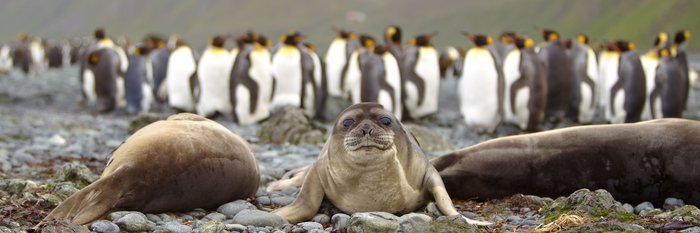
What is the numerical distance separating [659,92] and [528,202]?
12748 millimetres

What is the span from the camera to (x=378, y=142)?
5383 millimetres

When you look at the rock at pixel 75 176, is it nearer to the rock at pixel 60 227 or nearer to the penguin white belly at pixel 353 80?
the rock at pixel 60 227

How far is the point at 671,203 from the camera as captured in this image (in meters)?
6.38

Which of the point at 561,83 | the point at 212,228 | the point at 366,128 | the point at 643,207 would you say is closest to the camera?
the point at 212,228

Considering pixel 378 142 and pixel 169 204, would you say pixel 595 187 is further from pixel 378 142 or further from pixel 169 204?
pixel 169 204

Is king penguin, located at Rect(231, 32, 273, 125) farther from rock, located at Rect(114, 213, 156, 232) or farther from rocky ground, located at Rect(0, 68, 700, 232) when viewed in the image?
rock, located at Rect(114, 213, 156, 232)

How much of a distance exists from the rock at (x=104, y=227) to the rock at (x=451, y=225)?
1.80 meters

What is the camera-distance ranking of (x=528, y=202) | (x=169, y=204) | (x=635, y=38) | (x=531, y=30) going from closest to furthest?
(x=169, y=204)
(x=528, y=202)
(x=635, y=38)
(x=531, y=30)

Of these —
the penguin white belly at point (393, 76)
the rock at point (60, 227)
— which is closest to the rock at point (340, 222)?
the rock at point (60, 227)

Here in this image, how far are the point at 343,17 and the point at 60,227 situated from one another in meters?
129

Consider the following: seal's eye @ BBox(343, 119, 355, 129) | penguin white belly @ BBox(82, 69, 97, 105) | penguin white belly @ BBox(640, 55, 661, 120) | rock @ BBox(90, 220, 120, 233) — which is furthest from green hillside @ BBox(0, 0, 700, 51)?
rock @ BBox(90, 220, 120, 233)

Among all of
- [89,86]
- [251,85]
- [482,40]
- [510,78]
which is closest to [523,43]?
[510,78]

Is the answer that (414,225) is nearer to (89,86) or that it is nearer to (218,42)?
(218,42)

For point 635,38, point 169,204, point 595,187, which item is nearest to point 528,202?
point 595,187
